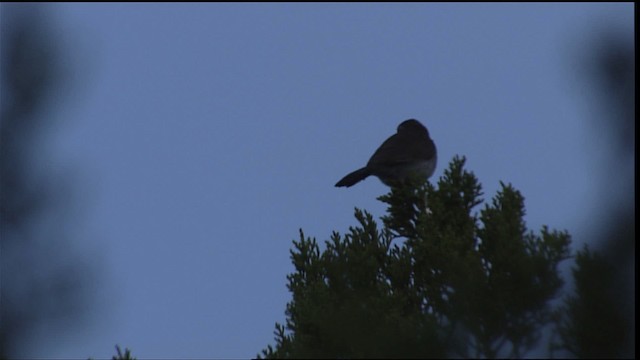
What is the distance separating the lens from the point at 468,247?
300 inches

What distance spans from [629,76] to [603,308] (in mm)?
1572

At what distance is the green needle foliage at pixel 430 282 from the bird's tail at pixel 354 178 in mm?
3309

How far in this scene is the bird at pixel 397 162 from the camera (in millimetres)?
12797

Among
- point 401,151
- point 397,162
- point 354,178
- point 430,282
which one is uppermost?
point 401,151

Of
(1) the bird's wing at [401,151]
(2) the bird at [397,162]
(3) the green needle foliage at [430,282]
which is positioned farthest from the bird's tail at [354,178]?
(3) the green needle foliage at [430,282]

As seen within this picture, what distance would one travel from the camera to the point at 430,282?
25.7 feet

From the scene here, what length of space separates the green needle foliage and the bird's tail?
10.9ft

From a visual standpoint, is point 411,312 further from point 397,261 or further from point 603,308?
point 603,308

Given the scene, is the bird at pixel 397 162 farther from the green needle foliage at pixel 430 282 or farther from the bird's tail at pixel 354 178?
the green needle foliage at pixel 430 282

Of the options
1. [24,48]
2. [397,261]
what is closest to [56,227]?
[24,48]

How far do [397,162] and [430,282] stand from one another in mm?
5091

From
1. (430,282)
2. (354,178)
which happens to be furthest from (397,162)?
(430,282)

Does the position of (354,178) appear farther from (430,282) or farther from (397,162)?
(430,282)

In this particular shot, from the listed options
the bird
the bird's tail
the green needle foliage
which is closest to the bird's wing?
the bird
